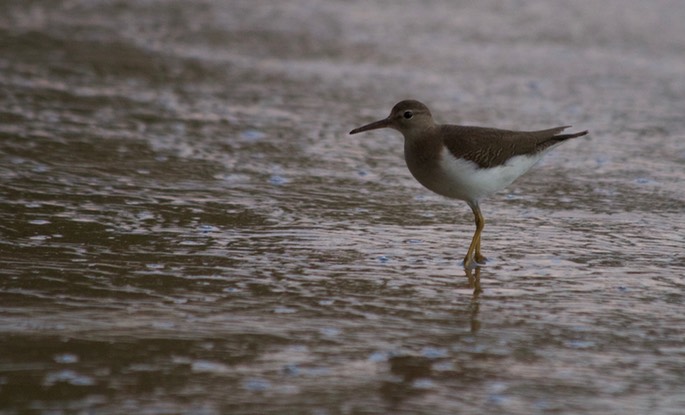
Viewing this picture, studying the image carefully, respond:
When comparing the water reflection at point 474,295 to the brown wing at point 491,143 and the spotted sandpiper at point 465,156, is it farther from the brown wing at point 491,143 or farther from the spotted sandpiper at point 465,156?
the brown wing at point 491,143

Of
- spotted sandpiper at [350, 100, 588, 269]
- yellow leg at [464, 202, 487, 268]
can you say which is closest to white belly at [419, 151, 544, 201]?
spotted sandpiper at [350, 100, 588, 269]

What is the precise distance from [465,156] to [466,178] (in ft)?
0.41

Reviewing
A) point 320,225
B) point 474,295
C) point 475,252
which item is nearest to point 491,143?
point 475,252

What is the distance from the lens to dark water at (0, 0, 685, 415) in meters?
4.33

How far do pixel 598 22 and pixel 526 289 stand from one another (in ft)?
26.4

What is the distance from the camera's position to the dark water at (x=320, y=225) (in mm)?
4332

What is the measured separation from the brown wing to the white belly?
0.04m

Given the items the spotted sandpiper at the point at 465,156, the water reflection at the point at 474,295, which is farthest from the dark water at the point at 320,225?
the spotted sandpiper at the point at 465,156

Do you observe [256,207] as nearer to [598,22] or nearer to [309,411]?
[309,411]

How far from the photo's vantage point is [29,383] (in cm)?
413

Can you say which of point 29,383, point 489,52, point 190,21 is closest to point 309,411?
point 29,383

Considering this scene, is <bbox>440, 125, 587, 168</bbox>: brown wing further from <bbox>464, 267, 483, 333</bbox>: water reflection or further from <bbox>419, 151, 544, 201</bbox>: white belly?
<bbox>464, 267, 483, 333</bbox>: water reflection

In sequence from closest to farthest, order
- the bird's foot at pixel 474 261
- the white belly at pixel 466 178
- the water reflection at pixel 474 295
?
the water reflection at pixel 474 295
the bird's foot at pixel 474 261
the white belly at pixel 466 178

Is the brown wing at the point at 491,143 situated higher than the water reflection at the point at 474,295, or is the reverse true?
the brown wing at the point at 491,143
